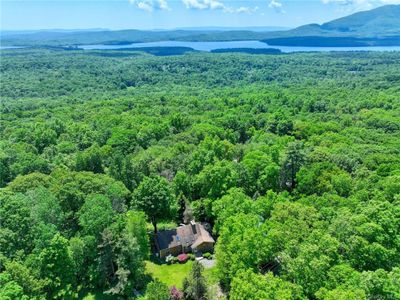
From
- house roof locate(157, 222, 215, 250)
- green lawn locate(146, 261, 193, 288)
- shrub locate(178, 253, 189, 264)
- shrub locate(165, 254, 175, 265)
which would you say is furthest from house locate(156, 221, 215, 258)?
green lawn locate(146, 261, 193, 288)

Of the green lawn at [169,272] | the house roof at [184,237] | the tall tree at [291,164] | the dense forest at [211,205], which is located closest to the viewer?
the dense forest at [211,205]

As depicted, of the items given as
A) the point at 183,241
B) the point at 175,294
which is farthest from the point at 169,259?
the point at 175,294

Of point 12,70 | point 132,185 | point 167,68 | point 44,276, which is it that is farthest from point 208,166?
point 12,70

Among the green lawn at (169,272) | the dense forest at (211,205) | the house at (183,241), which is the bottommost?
the green lawn at (169,272)

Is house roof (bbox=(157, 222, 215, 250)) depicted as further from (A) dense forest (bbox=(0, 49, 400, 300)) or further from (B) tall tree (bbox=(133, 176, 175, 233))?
(B) tall tree (bbox=(133, 176, 175, 233))

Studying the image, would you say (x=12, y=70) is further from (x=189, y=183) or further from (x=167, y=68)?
(x=189, y=183)

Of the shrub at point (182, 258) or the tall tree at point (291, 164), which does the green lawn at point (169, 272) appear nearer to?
the shrub at point (182, 258)

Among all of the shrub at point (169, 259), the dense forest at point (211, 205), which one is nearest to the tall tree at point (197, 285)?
the dense forest at point (211, 205)

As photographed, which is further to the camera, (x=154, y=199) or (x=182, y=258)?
(x=154, y=199)

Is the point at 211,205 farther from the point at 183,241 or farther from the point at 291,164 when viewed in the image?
the point at 291,164

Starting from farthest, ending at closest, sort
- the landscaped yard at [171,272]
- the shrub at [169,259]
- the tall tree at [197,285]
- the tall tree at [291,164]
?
the tall tree at [291,164]
the shrub at [169,259]
the landscaped yard at [171,272]
the tall tree at [197,285]
